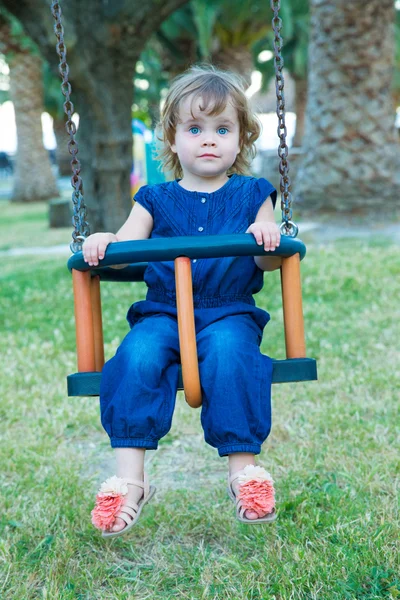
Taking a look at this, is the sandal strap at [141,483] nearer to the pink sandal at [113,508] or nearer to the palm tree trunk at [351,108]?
the pink sandal at [113,508]

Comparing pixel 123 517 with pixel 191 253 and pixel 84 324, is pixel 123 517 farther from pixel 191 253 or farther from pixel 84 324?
pixel 191 253

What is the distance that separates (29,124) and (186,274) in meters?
19.4

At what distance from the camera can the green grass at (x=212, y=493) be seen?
7.27ft

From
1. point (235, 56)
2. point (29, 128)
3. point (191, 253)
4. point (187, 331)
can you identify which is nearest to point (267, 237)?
point (191, 253)

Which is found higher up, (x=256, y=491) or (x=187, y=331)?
(x=187, y=331)

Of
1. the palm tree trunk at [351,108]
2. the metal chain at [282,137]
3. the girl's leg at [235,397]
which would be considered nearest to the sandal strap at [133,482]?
the girl's leg at [235,397]

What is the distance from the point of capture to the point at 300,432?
333 centimetres

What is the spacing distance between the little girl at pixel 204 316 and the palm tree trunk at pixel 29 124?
1847 cm

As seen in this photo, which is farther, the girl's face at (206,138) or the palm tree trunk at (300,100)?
the palm tree trunk at (300,100)

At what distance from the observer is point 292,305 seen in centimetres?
226

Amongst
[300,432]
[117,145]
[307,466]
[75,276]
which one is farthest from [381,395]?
[117,145]

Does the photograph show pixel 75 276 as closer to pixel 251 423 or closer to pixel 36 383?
pixel 251 423

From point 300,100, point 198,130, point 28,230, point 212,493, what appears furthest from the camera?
point 300,100

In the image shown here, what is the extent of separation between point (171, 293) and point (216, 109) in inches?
24.5
